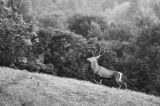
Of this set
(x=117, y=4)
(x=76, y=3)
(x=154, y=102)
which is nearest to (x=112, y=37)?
(x=154, y=102)

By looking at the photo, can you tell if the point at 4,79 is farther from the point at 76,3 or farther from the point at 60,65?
the point at 76,3

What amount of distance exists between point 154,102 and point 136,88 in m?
14.5

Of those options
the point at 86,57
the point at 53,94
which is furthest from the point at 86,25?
the point at 53,94

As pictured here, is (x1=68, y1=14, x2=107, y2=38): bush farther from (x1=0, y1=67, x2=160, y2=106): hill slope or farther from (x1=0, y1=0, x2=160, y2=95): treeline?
(x1=0, y1=67, x2=160, y2=106): hill slope

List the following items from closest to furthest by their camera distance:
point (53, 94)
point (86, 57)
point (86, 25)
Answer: point (53, 94)
point (86, 57)
point (86, 25)

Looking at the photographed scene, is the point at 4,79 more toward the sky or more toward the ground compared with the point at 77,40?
more toward the ground

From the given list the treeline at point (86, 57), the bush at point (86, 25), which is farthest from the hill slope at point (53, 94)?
the bush at point (86, 25)

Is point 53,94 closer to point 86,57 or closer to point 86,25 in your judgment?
point 86,57

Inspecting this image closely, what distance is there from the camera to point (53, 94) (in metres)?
15.3

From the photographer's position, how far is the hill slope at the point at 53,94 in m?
14.2

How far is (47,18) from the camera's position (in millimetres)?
48812

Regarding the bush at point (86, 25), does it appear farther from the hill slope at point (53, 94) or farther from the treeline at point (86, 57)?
the hill slope at point (53, 94)

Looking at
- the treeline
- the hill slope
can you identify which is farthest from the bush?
the hill slope

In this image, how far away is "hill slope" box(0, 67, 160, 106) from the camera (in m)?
14.2
